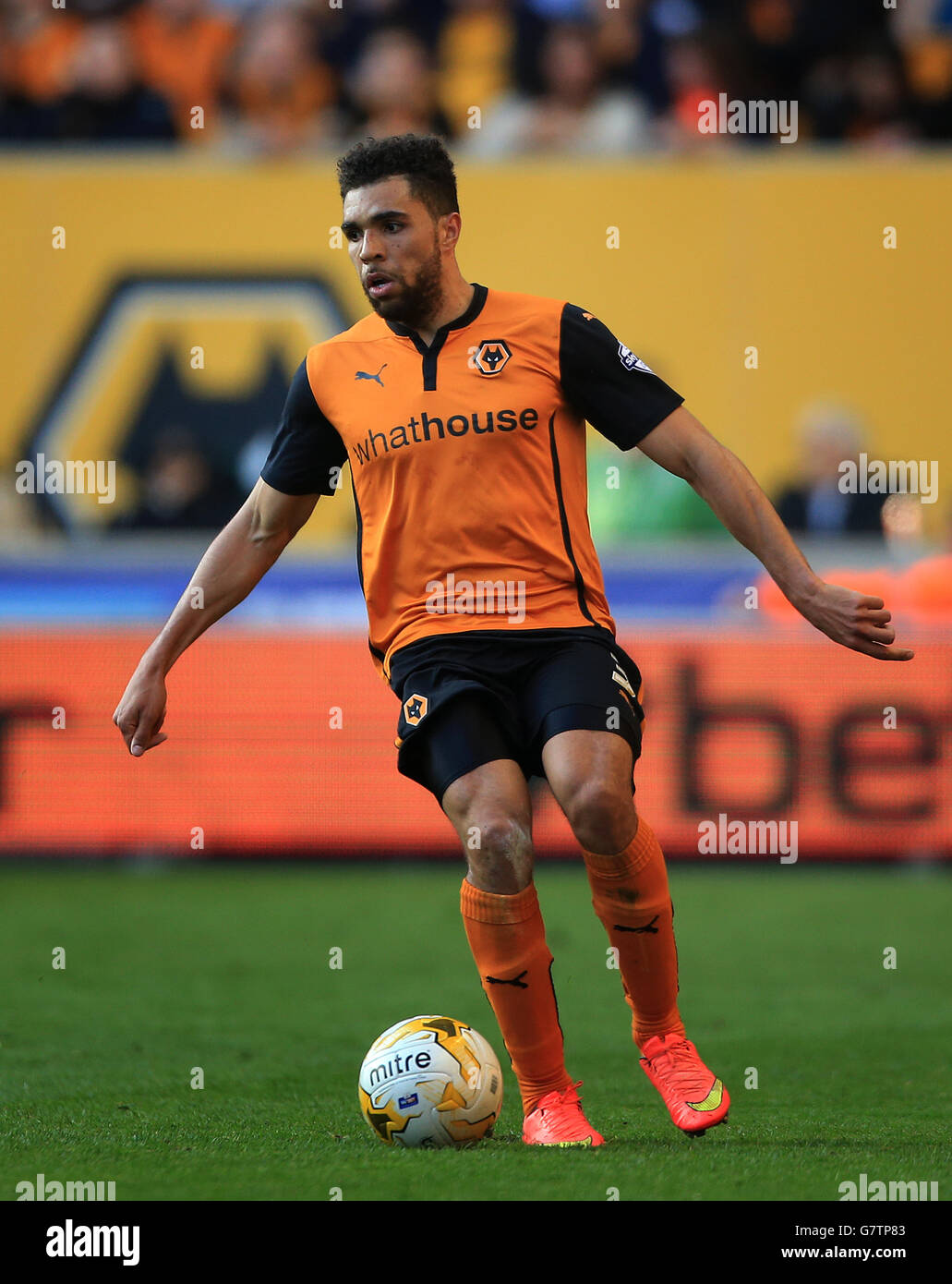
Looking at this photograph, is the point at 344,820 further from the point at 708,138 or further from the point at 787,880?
the point at 708,138

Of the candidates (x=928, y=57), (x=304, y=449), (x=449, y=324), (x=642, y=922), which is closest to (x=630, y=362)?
(x=449, y=324)

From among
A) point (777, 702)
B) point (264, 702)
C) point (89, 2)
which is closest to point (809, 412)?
point (777, 702)

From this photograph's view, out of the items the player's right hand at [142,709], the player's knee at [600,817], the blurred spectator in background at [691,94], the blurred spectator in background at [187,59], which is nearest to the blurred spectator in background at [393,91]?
the blurred spectator in background at [187,59]

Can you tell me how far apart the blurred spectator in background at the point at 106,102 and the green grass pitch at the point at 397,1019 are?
5952mm

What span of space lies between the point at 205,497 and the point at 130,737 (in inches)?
307

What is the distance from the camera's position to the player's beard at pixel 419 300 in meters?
4.70

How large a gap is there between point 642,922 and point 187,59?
36.5 ft

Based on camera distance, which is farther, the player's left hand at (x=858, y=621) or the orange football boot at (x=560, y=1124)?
the orange football boot at (x=560, y=1124)

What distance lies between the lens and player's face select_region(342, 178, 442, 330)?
4.66m

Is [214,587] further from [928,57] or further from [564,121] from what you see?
[928,57]

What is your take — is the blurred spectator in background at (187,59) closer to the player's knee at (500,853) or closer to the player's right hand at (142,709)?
the player's right hand at (142,709)

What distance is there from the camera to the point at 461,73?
46.8 feet

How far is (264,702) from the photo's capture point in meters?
11.1
